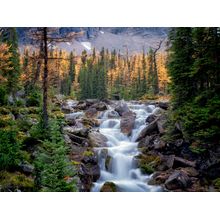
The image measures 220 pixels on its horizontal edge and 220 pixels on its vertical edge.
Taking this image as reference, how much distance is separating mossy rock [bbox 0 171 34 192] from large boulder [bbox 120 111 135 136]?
3.45m

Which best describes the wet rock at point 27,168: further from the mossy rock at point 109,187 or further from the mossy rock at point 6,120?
the mossy rock at point 109,187

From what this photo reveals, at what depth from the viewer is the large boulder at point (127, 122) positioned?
12.2 metres

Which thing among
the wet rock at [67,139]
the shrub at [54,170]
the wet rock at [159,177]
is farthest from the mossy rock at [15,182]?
the wet rock at [159,177]

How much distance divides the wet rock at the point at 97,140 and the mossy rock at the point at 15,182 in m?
2.10

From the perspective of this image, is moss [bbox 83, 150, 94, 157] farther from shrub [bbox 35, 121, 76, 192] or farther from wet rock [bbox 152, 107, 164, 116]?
wet rock [bbox 152, 107, 164, 116]

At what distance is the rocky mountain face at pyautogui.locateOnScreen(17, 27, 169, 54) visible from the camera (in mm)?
10000

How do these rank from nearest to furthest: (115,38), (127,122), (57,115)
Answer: (115,38)
(57,115)
(127,122)

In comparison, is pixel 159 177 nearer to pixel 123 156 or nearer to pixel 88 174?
pixel 123 156

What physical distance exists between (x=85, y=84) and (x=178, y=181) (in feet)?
10.8

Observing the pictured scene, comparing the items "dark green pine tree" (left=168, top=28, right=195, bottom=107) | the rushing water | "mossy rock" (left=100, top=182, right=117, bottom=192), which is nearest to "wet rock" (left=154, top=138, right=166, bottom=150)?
the rushing water

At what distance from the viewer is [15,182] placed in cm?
945

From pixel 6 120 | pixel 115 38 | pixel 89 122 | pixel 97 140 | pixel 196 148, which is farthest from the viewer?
pixel 89 122

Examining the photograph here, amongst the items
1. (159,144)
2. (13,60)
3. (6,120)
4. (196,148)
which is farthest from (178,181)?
(13,60)
